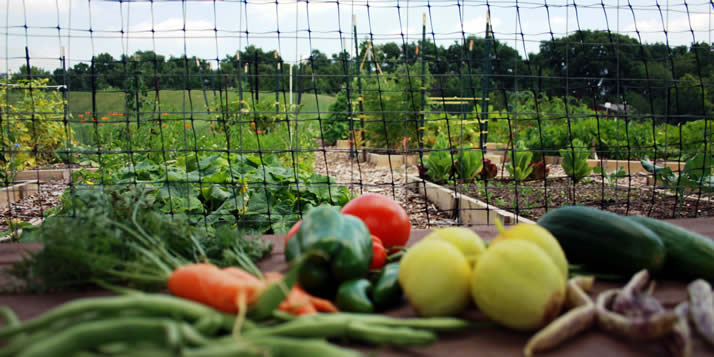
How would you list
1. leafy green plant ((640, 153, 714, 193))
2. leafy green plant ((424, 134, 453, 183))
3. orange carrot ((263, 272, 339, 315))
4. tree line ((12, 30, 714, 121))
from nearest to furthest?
orange carrot ((263, 272, 339, 315))
tree line ((12, 30, 714, 121))
leafy green plant ((640, 153, 714, 193))
leafy green plant ((424, 134, 453, 183))

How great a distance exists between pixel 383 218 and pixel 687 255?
965 mm

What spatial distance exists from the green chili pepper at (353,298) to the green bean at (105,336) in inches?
18.2

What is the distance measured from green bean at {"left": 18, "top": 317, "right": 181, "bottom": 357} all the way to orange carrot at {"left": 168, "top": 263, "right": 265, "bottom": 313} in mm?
198

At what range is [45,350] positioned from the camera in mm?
739

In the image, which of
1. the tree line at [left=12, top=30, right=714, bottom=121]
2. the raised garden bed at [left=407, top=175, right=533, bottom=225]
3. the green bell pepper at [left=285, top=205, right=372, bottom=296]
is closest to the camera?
the green bell pepper at [left=285, top=205, right=372, bottom=296]

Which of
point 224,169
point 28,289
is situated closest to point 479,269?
point 28,289

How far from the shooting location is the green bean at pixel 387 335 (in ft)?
3.22

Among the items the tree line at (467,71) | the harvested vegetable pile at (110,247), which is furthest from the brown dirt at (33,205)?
the harvested vegetable pile at (110,247)

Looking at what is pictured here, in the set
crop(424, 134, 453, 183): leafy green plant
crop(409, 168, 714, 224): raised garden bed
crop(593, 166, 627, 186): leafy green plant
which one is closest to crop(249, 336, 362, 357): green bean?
crop(409, 168, 714, 224): raised garden bed

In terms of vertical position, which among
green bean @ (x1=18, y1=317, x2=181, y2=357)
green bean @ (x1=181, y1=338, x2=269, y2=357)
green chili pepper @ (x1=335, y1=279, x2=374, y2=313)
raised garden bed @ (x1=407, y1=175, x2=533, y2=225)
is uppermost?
green bean @ (x1=18, y1=317, x2=181, y2=357)

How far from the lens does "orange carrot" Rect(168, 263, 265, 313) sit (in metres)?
1.06

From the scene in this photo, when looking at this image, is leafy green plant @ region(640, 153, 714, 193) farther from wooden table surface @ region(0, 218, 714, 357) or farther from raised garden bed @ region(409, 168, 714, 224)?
wooden table surface @ region(0, 218, 714, 357)

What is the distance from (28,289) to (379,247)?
3.47 feet

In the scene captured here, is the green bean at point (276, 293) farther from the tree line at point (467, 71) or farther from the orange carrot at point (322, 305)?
the tree line at point (467, 71)
